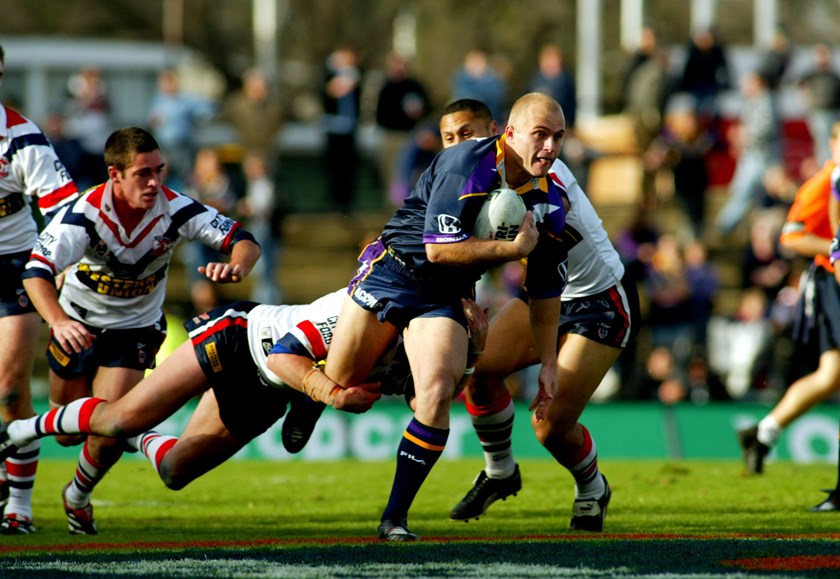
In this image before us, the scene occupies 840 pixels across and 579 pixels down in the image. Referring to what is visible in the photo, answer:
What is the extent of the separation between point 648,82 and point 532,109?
12745mm

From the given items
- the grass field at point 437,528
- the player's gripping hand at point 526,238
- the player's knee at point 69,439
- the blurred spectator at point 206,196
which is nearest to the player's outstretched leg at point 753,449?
the grass field at point 437,528

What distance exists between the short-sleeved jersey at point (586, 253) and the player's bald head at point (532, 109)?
719mm

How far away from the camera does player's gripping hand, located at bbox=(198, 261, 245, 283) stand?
763 centimetres

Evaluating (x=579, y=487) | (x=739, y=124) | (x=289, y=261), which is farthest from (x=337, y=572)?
(x=739, y=124)

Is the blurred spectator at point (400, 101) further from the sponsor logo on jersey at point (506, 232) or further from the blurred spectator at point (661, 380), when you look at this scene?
the sponsor logo on jersey at point (506, 232)

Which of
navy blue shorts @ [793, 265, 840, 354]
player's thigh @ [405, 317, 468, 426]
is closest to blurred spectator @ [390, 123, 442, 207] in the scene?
navy blue shorts @ [793, 265, 840, 354]

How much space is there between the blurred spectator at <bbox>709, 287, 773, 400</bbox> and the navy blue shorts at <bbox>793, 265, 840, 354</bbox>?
646cm

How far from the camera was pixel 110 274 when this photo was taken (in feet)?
27.4

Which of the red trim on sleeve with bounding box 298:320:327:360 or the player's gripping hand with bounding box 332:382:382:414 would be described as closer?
the player's gripping hand with bounding box 332:382:382:414

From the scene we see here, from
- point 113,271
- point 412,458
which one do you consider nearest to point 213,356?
point 113,271

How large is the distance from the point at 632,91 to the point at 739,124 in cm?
392

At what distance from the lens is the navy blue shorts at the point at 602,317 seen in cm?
818

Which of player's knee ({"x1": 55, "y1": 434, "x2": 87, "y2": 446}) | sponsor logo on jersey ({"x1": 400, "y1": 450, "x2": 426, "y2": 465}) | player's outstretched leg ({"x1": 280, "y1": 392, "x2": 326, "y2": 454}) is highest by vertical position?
player's outstretched leg ({"x1": 280, "y1": 392, "x2": 326, "y2": 454})

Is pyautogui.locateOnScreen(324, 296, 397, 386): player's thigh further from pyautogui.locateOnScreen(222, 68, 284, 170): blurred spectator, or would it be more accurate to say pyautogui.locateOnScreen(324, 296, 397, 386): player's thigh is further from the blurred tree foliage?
the blurred tree foliage
